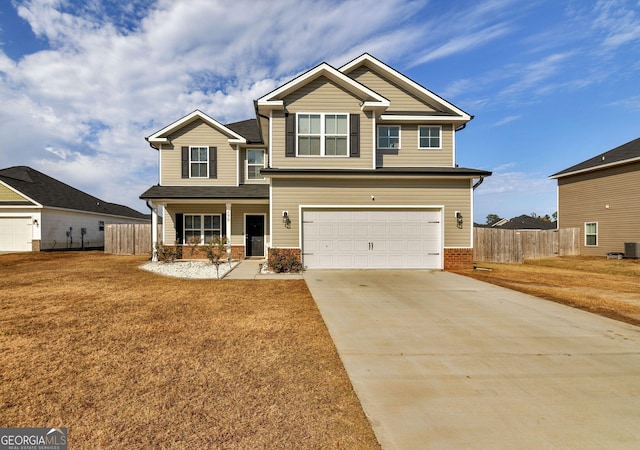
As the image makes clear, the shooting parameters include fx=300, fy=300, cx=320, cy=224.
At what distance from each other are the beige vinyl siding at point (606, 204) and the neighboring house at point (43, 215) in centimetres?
3498

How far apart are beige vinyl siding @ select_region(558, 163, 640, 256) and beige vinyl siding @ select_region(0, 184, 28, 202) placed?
36.2 meters

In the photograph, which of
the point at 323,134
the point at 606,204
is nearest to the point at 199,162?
the point at 323,134

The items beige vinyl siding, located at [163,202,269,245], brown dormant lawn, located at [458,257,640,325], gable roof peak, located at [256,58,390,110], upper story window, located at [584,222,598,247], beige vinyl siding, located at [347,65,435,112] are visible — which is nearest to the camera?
brown dormant lawn, located at [458,257,640,325]

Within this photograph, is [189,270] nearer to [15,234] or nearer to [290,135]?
[290,135]

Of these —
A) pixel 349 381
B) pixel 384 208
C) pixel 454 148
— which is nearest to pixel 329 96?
pixel 384 208

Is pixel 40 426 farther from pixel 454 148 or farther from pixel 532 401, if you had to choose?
pixel 454 148

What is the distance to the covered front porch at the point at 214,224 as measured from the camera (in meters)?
14.8

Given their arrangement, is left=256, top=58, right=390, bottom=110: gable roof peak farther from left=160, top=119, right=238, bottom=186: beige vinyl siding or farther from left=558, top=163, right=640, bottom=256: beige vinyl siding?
left=558, top=163, right=640, bottom=256: beige vinyl siding

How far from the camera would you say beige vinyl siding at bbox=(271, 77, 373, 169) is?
37.7ft

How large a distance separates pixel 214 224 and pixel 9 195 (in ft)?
48.4

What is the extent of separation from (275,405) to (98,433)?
1.47 meters

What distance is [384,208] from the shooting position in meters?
11.5

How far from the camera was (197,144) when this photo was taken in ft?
49.9

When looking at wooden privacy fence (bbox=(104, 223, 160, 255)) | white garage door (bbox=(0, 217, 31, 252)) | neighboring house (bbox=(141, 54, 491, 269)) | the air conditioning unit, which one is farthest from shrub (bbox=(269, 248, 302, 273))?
the air conditioning unit
